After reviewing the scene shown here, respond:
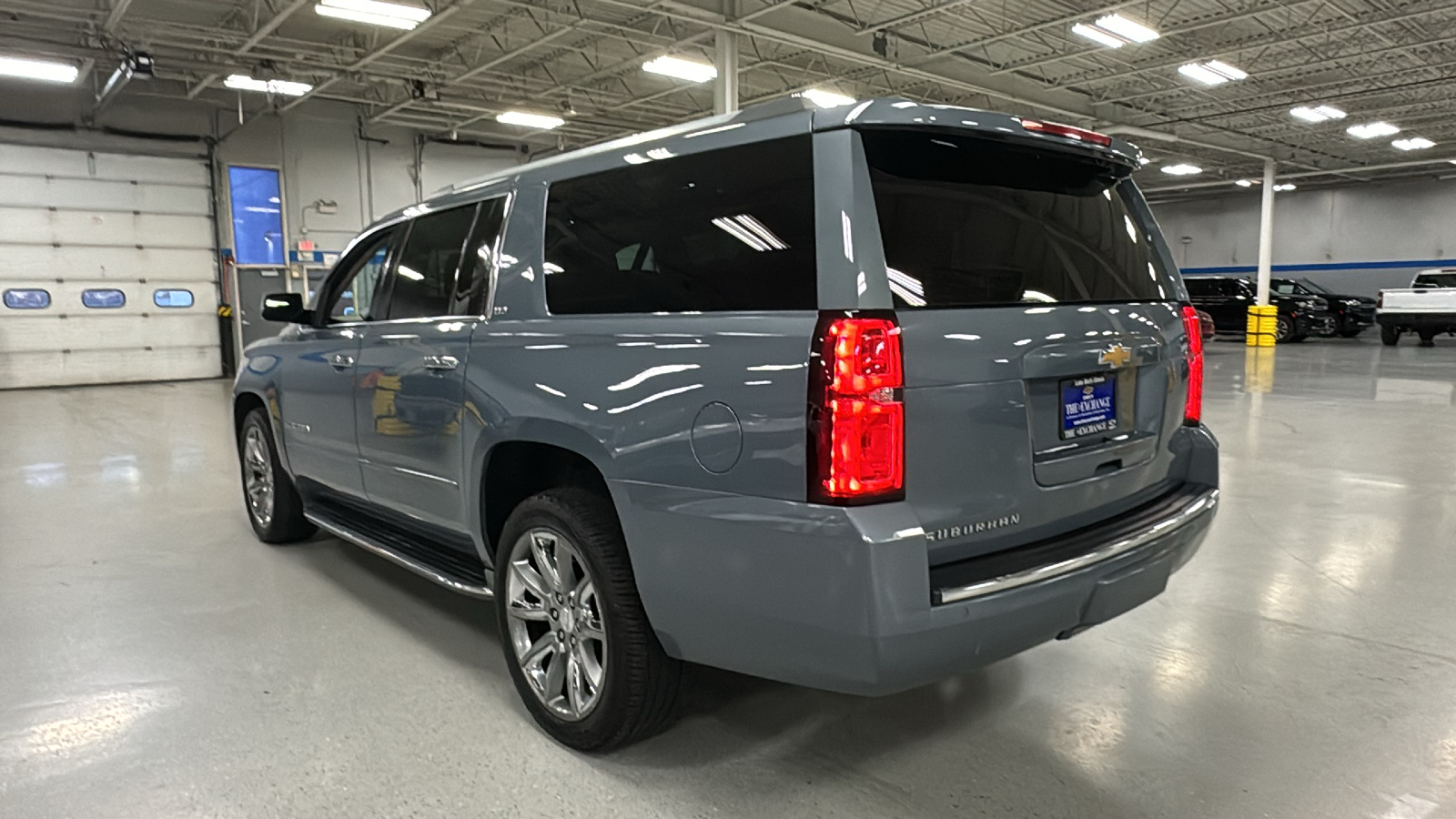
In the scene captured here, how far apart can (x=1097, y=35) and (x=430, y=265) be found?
12153mm

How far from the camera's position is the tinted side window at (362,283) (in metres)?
3.65

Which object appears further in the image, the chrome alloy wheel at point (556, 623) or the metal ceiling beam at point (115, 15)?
the metal ceiling beam at point (115, 15)

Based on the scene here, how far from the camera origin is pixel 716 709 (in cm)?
275

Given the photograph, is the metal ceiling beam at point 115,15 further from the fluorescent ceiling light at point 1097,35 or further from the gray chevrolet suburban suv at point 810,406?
the fluorescent ceiling light at point 1097,35

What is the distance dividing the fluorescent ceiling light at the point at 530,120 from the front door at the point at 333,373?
1383cm

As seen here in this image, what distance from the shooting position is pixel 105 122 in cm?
1532

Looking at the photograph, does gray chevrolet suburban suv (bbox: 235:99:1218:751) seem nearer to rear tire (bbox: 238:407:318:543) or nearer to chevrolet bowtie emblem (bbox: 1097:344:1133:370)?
chevrolet bowtie emblem (bbox: 1097:344:1133:370)

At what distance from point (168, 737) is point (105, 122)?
1676 centimetres

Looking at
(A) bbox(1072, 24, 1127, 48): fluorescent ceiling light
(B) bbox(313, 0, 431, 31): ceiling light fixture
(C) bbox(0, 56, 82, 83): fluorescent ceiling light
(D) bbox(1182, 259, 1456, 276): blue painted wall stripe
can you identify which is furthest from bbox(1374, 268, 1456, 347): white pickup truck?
(C) bbox(0, 56, 82, 83): fluorescent ceiling light

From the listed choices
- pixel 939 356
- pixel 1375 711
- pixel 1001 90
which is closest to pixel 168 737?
Answer: pixel 939 356

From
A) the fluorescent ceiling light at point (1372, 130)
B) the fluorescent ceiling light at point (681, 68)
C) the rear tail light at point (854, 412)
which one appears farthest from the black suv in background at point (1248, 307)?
the rear tail light at point (854, 412)

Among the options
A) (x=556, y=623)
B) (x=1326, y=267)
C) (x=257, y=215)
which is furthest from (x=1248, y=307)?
(x=556, y=623)

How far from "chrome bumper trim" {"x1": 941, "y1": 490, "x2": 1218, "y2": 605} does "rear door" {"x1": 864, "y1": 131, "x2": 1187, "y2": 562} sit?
9cm

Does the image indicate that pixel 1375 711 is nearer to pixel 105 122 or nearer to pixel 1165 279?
pixel 1165 279
